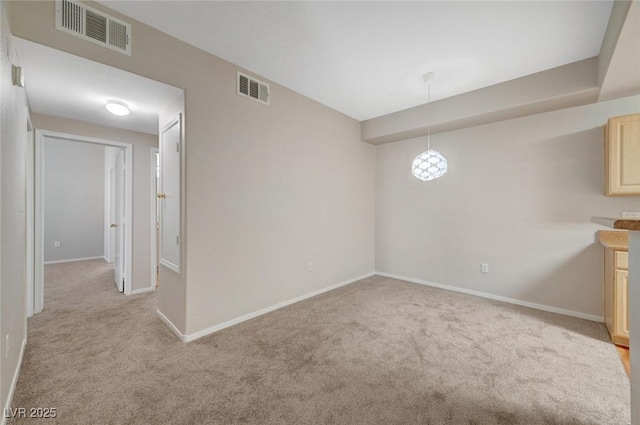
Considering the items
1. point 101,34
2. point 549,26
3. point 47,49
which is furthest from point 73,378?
point 549,26

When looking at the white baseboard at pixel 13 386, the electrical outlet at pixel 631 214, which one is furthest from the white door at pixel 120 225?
the electrical outlet at pixel 631 214

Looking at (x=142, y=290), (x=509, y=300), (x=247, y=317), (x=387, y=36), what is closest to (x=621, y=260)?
(x=509, y=300)

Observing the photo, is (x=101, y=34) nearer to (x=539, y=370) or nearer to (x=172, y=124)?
(x=172, y=124)

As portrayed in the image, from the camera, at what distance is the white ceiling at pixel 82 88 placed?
1964 mm

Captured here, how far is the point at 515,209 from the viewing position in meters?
3.53

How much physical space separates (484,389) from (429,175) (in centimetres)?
236

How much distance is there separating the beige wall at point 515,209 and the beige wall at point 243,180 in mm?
1317

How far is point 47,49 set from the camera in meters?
1.83

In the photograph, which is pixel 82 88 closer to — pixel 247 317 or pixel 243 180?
pixel 243 180

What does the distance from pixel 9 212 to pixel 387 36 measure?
3.21 m

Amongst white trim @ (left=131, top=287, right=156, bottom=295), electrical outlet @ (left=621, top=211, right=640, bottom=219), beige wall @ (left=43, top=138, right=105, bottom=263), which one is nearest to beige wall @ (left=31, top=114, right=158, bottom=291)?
white trim @ (left=131, top=287, right=156, bottom=295)

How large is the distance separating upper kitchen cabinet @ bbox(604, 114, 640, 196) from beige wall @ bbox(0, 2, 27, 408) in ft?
15.9

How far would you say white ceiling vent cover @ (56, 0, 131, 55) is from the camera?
73.0 inches

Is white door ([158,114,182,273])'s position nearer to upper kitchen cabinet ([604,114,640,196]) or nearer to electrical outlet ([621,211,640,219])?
upper kitchen cabinet ([604,114,640,196])
